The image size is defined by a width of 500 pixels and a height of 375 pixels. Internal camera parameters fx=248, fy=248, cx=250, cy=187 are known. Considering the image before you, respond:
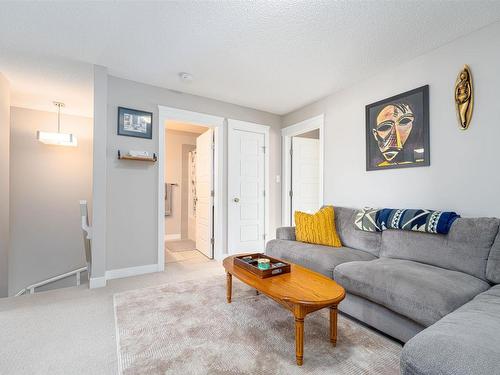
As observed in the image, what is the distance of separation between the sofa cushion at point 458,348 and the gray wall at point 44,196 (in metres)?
4.93

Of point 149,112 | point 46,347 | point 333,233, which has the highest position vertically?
point 149,112

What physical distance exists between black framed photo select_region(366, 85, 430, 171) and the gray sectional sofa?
2.67 feet

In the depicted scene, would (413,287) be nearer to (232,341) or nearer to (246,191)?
(232,341)

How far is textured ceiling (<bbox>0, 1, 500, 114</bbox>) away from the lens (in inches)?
74.9

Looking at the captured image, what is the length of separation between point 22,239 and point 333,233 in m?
4.67

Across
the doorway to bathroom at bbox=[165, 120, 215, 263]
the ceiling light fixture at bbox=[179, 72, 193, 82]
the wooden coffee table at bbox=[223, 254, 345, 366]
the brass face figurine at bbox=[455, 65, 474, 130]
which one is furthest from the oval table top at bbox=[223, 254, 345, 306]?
the doorway to bathroom at bbox=[165, 120, 215, 263]

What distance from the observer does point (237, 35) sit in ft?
7.29

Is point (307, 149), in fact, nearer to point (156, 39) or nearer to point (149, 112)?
point (149, 112)

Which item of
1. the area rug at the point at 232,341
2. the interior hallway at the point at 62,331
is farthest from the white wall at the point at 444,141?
the interior hallway at the point at 62,331

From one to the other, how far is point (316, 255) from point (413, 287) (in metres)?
0.92

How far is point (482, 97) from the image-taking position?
82.7 inches

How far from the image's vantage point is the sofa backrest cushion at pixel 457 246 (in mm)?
1829

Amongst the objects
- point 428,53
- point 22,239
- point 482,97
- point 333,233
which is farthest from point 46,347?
point 428,53

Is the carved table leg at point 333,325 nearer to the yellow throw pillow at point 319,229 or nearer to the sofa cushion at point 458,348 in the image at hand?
the sofa cushion at point 458,348
